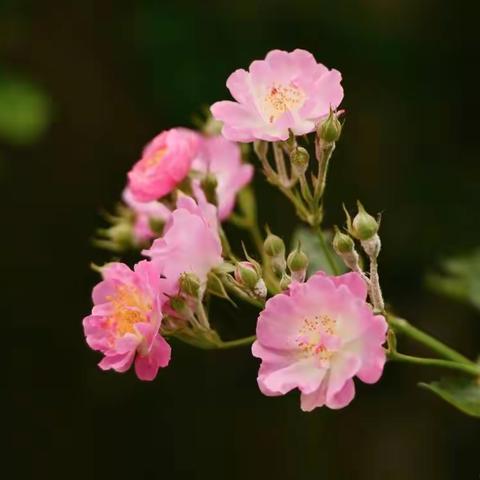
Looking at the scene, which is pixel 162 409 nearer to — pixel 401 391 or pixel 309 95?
pixel 401 391

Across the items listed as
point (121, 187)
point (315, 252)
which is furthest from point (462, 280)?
point (121, 187)

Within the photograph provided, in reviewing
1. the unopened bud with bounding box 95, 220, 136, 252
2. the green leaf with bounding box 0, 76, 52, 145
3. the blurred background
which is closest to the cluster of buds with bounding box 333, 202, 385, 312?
the unopened bud with bounding box 95, 220, 136, 252

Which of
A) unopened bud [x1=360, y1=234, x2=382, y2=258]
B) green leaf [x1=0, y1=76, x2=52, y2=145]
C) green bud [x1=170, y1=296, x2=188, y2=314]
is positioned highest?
unopened bud [x1=360, y1=234, x2=382, y2=258]

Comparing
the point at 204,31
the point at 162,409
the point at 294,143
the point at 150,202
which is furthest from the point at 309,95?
the point at 162,409

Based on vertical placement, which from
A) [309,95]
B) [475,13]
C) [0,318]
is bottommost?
[0,318]

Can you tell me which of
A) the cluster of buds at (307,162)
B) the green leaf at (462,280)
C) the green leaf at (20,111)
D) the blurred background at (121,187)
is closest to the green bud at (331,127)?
the cluster of buds at (307,162)

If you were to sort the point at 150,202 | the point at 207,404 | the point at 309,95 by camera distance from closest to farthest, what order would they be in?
1. the point at 309,95
2. the point at 150,202
3. the point at 207,404

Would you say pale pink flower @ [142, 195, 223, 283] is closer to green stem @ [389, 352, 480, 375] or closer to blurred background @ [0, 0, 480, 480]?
green stem @ [389, 352, 480, 375]
